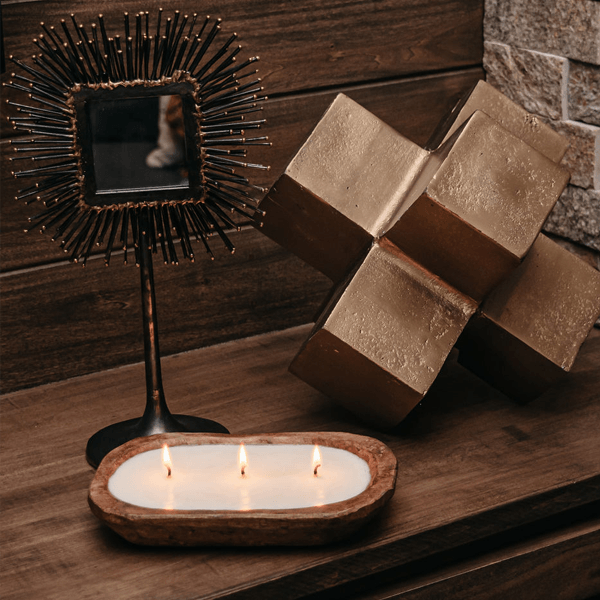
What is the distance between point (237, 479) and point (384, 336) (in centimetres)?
23

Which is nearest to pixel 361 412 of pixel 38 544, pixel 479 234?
pixel 479 234

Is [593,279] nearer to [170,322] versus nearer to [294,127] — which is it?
[294,127]

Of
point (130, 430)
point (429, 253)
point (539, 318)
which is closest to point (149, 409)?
point (130, 430)

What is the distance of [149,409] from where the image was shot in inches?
39.8

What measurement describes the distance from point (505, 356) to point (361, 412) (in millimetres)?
194

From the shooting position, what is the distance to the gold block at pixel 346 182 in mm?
988

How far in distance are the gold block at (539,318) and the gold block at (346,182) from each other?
0.55 ft

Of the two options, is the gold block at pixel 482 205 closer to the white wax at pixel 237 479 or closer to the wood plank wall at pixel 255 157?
the white wax at pixel 237 479

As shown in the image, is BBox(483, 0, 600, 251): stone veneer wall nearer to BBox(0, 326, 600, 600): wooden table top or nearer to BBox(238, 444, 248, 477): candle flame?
BBox(0, 326, 600, 600): wooden table top

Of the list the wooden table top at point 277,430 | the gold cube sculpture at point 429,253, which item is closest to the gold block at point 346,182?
the gold cube sculpture at point 429,253

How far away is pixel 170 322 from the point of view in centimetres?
128

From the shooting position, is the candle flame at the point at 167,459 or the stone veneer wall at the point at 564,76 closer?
the candle flame at the point at 167,459

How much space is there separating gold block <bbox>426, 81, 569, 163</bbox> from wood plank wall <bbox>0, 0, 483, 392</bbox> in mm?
274

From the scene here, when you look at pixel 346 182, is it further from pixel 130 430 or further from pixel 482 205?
pixel 130 430
